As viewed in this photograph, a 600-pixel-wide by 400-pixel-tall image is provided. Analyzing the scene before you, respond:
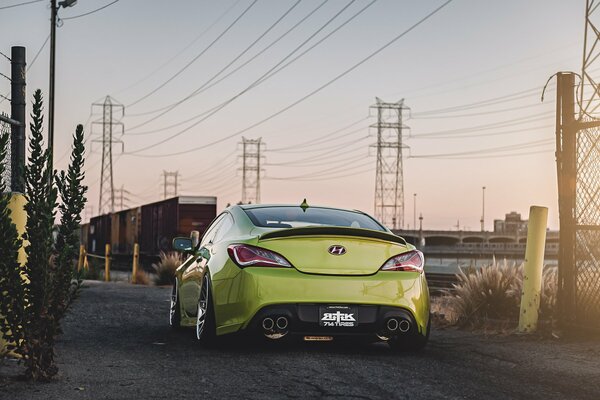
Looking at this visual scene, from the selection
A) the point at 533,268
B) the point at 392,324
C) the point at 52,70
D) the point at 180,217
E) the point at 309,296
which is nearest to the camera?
the point at 309,296

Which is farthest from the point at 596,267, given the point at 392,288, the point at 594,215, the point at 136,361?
the point at 136,361

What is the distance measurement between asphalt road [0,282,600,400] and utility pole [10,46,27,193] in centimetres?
146

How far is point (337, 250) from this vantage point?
300 inches

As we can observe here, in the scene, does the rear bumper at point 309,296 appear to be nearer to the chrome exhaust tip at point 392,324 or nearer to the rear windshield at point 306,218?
the chrome exhaust tip at point 392,324

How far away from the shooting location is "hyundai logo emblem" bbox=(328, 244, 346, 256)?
761 centimetres

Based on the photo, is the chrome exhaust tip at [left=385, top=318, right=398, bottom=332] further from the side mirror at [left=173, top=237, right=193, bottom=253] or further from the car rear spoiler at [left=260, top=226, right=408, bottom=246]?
the side mirror at [left=173, top=237, right=193, bottom=253]

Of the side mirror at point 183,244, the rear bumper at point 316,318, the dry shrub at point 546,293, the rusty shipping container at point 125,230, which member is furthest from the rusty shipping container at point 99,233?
the rear bumper at point 316,318

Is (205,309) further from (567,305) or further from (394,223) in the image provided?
(394,223)

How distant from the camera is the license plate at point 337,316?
7.45 meters

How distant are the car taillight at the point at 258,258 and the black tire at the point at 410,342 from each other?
1415 millimetres

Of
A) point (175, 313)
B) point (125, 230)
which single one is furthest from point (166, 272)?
point (125, 230)

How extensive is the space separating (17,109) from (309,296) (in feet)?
11.9

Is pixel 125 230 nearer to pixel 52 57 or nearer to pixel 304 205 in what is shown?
pixel 52 57

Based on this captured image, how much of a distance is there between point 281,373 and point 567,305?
4244mm
